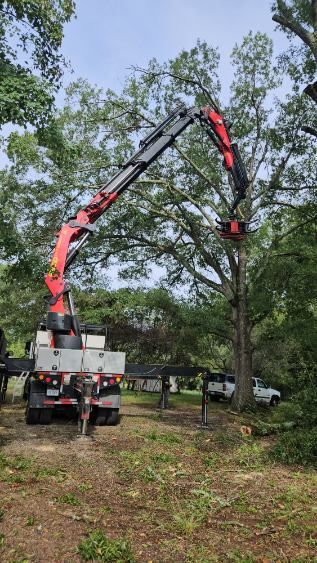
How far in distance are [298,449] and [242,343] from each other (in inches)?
398

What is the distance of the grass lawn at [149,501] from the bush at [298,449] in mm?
321

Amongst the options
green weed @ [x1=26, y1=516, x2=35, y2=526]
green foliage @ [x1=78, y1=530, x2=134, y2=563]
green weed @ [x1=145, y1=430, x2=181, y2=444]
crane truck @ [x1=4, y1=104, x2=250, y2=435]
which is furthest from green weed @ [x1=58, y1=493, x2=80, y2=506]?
green weed @ [x1=145, y1=430, x2=181, y2=444]

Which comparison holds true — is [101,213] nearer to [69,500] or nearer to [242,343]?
[69,500]

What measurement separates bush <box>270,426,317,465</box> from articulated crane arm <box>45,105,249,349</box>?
16.2 feet

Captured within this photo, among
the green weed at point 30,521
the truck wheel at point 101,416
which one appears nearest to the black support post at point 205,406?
the truck wheel at point 101,416

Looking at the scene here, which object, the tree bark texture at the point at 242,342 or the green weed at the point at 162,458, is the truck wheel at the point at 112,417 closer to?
the green weed at the point at 162,458

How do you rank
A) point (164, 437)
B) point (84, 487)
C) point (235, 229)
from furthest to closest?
point (235, 229) < point (164, 437) < point (84, 487)

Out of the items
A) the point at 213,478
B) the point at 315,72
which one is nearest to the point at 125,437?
the point at 213,478

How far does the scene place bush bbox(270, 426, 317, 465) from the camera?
8270mm

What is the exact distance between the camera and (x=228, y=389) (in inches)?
1012

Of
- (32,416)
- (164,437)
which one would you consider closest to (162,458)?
(164,437)

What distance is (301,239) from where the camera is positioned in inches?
703

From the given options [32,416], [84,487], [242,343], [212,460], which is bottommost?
[84,487]

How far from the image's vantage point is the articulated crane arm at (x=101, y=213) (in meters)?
10.5
